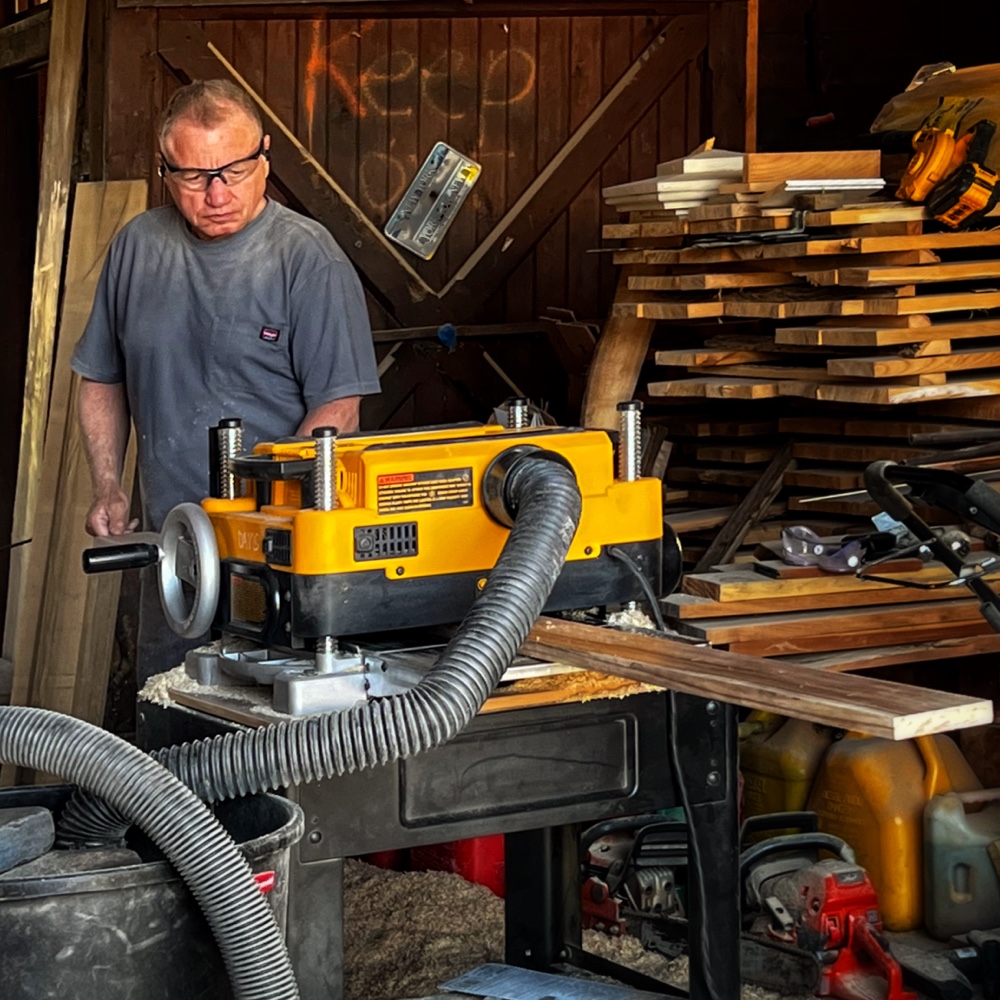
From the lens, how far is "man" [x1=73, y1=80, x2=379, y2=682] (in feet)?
14.1

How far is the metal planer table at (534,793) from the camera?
8.98ft

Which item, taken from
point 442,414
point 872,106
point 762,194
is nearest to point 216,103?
A: point 762,194

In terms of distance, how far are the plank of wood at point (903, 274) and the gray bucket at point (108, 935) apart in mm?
2912

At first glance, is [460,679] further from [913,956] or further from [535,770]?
[913,956]

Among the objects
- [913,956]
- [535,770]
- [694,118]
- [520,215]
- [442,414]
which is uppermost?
[694,118]

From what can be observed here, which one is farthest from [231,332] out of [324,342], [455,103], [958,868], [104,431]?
[455,103]

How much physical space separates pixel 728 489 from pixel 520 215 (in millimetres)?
1827

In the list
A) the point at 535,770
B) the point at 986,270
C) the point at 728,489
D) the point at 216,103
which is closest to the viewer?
the point at 535,770

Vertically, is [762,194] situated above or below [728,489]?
above

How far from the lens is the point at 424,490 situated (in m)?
2.90

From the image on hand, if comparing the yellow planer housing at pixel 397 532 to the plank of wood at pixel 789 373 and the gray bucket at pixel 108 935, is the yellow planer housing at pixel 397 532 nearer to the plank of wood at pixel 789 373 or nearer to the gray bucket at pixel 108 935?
the gray bucket at pixel 108 935

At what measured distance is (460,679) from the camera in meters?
2.55

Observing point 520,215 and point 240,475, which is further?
point 520,215

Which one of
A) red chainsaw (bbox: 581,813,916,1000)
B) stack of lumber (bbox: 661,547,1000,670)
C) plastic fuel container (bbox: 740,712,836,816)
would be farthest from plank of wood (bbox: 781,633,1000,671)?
red chainsaw (bbox: 581,813,916,1000)
